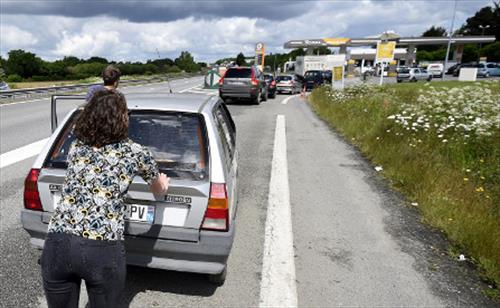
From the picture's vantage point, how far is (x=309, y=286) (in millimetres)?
3117

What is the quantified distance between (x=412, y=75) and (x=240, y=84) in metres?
33.1

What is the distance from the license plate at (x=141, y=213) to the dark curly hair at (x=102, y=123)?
2.97 feet

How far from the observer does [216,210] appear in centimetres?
264

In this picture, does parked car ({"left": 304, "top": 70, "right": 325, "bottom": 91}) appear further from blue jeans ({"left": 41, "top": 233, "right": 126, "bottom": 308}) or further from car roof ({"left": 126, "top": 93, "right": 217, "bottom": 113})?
blue jeans ({"left": 41, "top": 233, "right": 126, "bottom": 308})

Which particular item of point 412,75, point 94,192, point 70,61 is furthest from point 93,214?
point 70,61

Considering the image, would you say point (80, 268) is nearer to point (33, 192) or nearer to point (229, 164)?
point (33, 192)

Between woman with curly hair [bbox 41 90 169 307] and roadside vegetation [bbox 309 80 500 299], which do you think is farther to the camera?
roadside vegetation [bbox 309 80 500 299]

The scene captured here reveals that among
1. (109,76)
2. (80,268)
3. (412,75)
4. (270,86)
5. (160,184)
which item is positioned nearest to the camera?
(80,268)

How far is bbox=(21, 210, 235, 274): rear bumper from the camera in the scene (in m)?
2.64

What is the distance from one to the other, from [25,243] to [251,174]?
3.68 m

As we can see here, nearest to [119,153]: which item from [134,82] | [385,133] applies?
[385,133]

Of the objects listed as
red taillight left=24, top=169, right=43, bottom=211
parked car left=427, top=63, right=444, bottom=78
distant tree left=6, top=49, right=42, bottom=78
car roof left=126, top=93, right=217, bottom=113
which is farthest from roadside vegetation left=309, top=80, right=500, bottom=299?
distant tree left=6, top=49, right=42, bottom=78

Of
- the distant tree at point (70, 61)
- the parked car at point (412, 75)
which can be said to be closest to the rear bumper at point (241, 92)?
the parked car at point (412, 75)

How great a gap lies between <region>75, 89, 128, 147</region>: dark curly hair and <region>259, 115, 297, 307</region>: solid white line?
1863 mm
